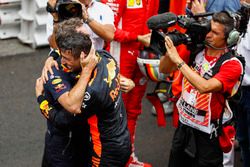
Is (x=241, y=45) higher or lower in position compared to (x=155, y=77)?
higher

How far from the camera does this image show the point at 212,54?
4266 millimetres

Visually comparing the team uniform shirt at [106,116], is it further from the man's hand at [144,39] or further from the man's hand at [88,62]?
the man's hand at [144,39]

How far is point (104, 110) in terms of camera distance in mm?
3748

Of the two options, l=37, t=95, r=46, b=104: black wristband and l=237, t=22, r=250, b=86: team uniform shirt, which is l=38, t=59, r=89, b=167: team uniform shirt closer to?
l=37, t=95, r=46, b=104: black wristband

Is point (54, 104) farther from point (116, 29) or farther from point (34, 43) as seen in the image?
point (34, 43)

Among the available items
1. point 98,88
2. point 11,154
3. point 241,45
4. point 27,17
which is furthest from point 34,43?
point 98,88

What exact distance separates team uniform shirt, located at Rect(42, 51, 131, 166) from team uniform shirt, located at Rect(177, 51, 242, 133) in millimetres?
611

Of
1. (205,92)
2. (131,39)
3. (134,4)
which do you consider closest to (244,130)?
(205,92)

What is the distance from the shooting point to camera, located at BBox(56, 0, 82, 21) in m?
4.23

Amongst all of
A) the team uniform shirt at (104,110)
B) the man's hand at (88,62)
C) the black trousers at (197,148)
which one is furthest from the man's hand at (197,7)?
the man's hand at (88,62)

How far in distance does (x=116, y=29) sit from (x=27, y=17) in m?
2.93

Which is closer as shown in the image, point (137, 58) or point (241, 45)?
point (241, 45)

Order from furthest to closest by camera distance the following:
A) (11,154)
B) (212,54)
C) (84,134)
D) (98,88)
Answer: (11,154) < (212,54) < (84,134) < (98,88)

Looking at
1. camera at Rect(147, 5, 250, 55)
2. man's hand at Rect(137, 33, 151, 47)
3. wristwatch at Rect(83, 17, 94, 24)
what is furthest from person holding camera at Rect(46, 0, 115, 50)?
camera at Rect(147, 5, 250, 55)
